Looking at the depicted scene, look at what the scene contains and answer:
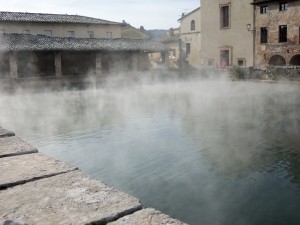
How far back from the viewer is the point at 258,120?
11.3 m

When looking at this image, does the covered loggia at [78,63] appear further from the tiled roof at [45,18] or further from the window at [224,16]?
the window at [224,16]

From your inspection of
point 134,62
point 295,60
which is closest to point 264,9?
point 295,60

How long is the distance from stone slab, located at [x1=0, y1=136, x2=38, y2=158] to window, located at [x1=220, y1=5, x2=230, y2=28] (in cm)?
2937

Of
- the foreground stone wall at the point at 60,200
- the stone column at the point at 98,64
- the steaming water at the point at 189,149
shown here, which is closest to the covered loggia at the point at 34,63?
the stone column at the point at 98,64

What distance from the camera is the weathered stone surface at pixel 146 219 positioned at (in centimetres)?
196

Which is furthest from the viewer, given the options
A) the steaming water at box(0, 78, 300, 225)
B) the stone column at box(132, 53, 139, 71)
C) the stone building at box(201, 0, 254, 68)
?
the stone building at box(201, 0, 254, 68)

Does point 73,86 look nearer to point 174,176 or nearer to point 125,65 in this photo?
point 125,65

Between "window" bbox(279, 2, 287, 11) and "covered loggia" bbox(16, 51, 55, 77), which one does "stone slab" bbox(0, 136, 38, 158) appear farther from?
"window" bbox(279, 2, 287, 11)

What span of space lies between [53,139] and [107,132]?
1619 mm

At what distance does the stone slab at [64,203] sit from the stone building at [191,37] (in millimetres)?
35368

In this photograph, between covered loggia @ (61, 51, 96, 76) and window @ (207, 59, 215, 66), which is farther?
window @ (207, 59, 215, 66)

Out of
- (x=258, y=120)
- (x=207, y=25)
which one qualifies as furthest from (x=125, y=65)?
(x=258, y=120)

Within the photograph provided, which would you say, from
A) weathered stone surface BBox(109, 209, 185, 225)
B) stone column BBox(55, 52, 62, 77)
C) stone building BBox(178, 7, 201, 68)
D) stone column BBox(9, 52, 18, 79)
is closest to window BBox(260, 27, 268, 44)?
stone building BBox(178, 7, 201, 68)

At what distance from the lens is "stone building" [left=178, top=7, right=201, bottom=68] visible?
38125 millimetres
